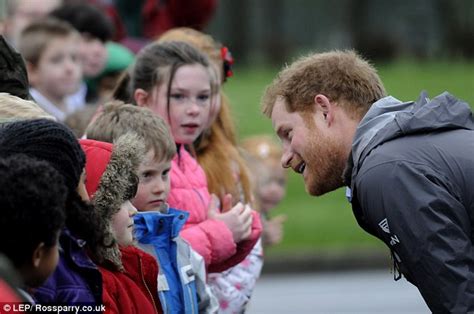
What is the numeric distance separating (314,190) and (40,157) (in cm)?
142

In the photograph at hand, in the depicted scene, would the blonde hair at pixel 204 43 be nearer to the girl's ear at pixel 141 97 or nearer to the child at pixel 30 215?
the girl's ear at pixel 141 97

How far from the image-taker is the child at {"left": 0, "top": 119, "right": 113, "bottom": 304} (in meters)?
4.37

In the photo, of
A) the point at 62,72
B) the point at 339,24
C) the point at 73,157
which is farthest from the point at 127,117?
the point at 339,24

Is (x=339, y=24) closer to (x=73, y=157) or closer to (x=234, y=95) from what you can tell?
(x=234, y=95)

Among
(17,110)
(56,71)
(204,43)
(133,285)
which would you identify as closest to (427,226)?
(133,285)

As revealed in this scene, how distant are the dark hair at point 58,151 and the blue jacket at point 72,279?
57mm

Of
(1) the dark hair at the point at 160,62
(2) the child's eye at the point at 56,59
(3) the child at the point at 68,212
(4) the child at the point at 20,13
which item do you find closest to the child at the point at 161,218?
(1) the dark hair at the point at 160,62

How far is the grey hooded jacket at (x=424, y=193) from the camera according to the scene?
4.63 metres

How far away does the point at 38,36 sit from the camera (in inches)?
332

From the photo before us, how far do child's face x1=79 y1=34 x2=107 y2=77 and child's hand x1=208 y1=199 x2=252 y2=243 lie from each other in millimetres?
3618

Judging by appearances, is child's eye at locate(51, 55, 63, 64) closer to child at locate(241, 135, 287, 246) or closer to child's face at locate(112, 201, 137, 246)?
child at locate(241, 135, 287, 246)

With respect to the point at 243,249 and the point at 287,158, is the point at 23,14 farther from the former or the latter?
the point at 287,158

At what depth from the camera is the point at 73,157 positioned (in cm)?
443

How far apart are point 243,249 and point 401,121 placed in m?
1.64
